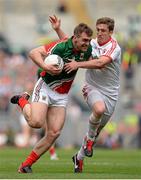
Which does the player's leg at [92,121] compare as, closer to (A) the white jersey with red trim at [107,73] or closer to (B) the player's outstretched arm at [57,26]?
(A) the white jersey with red trim at [107,73]

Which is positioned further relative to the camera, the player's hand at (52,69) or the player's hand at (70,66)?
the player's hand at (70,66)

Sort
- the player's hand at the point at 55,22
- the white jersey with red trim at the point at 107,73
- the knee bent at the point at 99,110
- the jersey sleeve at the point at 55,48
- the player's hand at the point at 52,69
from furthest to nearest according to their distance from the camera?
1. the player's hand at the point at 55,22
2. the white jersey with red trim at the point at 107,73
3. the knee bent at the point at 99,110
4. the jersey sleeve at the point at 55,48
5. the player's hand at the point at 52,69

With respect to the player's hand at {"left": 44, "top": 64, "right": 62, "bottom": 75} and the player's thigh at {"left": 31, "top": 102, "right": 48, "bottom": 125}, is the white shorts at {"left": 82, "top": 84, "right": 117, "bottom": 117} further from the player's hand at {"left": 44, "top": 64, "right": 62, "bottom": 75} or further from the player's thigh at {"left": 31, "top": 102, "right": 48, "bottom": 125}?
the player's hand at {"left": 44, "top": 64, "right": 62, "bottom": 75}

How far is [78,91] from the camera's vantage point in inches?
1123

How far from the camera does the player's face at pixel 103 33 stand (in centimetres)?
1354

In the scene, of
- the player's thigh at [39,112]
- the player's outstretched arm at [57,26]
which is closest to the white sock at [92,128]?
the player's thigh at [39,112]

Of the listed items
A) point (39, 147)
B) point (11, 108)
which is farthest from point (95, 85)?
point (11, 108)

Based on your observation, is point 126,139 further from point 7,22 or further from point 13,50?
point 7,22

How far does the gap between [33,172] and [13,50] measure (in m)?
15.9

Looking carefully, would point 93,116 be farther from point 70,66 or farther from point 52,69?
point 52,69

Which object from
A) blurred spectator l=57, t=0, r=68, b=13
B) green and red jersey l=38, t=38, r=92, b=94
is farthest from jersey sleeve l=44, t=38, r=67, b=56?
blurred spectator l=57, t=0, r=68, b=13

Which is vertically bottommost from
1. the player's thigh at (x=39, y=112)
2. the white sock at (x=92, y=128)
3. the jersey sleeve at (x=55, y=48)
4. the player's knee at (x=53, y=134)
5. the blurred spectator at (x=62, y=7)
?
the blurred spectator at (x=62, y=7)

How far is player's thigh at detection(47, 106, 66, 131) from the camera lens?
13172mm

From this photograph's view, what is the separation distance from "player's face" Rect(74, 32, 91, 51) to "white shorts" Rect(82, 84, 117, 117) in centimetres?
103
